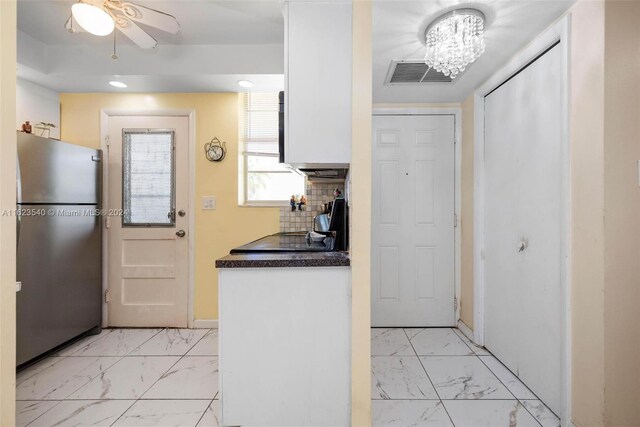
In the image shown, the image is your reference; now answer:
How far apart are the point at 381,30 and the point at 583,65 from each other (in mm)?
1008

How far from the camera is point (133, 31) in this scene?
5.60 feet

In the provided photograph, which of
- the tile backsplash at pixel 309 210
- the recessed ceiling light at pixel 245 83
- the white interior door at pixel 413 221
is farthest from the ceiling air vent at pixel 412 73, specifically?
the recessed ceiling light at pixel 245 83

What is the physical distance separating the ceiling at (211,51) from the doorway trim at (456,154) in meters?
0.09

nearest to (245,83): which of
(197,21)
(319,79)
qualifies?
(197,21)

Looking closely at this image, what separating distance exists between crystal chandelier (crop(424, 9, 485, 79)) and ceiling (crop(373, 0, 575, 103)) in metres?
0.04

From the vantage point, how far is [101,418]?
156cm

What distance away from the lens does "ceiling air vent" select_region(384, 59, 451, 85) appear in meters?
2.00

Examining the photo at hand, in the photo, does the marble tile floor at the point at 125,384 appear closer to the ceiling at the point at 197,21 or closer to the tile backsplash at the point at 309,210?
the tile backsplash at the point at 309,210

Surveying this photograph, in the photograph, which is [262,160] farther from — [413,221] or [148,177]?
[413,221]

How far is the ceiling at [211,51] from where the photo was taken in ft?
5.73

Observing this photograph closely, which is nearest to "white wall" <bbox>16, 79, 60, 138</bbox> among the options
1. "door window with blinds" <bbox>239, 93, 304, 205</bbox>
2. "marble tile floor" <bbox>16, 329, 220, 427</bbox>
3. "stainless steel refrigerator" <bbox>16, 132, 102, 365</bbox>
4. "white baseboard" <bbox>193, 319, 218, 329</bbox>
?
"stainless steel refrigerator" <bbox>16, 132, 102, 365</bbox>

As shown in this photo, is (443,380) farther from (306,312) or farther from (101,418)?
(101,418)

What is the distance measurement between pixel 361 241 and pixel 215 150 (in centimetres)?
200

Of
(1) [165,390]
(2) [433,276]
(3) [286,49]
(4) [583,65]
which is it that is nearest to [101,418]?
(1) [165,390]
